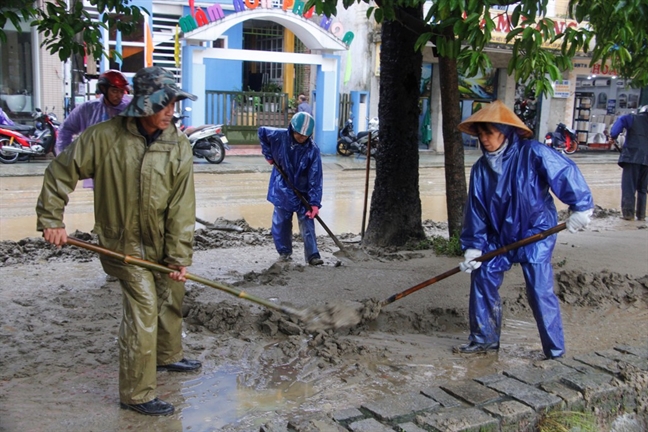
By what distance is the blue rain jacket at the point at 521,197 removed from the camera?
4.15 meters

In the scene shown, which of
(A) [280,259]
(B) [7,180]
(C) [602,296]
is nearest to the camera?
(C) [602,296]

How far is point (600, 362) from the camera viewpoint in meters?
3.82

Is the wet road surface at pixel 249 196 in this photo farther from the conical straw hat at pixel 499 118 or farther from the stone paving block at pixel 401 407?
the stone paving block at pixel 401 407

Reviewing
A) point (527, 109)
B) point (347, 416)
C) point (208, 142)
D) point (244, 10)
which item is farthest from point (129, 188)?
point (527, 109)

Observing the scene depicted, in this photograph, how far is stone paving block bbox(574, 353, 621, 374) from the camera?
146 inches

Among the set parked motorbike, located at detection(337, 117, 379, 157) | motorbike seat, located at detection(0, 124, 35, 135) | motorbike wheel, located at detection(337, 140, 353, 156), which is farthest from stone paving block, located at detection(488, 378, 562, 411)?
motorbike wheel, located at detection(337, 140, 353, 156)

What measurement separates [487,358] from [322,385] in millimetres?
1187

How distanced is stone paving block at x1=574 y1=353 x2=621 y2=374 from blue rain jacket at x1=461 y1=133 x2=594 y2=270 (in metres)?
0.64

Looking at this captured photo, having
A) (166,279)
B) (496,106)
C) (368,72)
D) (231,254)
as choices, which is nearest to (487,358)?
(496,106)

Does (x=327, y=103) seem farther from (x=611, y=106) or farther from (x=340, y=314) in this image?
(x=340, y=314)

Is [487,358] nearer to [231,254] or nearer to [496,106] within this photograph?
[496,106]

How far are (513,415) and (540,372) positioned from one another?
1.84 feet

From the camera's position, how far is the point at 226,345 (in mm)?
4574

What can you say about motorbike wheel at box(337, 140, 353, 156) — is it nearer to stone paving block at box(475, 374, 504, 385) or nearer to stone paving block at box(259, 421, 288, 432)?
stone paving block at box(475, 374, 504, 385)
